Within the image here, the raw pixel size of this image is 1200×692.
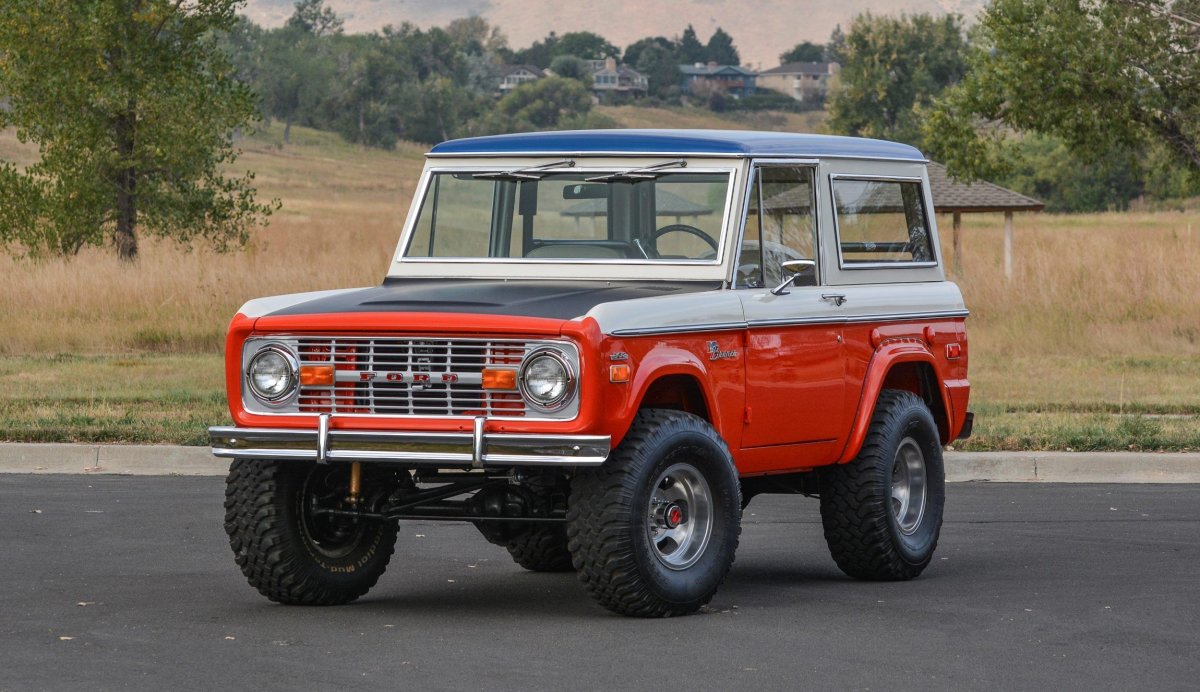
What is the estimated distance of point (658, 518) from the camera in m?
7.59

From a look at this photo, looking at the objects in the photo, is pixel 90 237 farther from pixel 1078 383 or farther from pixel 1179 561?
pixel 1179 561

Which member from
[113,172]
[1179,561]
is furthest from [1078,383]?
[113,172]

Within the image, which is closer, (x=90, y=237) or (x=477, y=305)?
(x=477, y=305)

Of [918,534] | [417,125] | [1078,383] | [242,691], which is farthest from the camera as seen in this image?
[417,125]

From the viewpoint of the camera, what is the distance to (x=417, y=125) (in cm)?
12875

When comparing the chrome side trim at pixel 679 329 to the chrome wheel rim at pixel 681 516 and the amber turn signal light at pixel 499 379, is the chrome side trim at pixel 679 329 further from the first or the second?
the chrome wheel rim at pixel 681 516

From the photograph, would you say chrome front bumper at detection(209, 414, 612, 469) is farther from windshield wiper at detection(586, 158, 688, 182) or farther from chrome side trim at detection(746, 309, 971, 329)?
windshield wiper at detection(586, 158, 688, 182)

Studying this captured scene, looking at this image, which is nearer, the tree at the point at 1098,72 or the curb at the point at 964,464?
the curb at the point at 964,464

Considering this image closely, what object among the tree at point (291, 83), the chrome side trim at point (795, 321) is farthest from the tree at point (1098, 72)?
the tree at point (291, 83)

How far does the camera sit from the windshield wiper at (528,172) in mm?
8602

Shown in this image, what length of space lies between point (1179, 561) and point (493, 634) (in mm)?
3857

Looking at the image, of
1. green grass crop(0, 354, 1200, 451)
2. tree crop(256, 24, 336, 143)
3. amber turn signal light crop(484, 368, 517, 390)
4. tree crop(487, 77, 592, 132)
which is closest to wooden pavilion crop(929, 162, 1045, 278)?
green grass crop(0, 354, 1200, 451)

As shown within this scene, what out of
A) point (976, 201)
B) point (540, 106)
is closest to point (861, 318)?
point (976, 201)

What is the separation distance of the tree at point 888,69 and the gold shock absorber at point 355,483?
97.3 m
